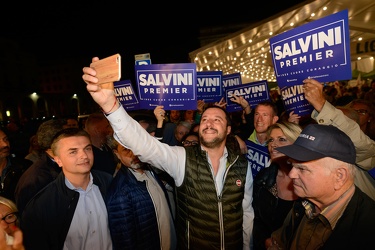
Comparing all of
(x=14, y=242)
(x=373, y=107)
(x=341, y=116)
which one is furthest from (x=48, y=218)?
(x=373, y=107)

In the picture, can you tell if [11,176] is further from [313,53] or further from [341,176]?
[313,53]

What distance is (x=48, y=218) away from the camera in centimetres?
238

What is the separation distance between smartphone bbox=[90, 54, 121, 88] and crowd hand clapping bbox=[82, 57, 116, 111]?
44 millimetres

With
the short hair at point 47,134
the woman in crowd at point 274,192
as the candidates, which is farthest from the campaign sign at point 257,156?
the short hair at point 47,134

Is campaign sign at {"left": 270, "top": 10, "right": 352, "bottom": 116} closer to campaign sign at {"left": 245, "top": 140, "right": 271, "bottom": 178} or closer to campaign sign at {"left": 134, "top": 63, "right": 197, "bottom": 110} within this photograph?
campaign sign at {"left": 245, "top": 140, "right": 271, "bottom": 178}

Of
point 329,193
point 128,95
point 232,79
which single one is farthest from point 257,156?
point 232,79

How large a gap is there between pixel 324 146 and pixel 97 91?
66.3 inches

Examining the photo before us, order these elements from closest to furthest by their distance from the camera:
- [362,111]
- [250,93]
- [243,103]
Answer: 1. [362,111]
2. [243,103]
3. [250,93]

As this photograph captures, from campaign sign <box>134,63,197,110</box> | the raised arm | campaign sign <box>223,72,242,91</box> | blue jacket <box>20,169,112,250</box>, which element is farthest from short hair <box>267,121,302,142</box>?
campaign sign <box>223,72,242,91</box>

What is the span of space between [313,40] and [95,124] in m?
3.59

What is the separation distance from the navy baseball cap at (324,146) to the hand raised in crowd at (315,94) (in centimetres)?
71

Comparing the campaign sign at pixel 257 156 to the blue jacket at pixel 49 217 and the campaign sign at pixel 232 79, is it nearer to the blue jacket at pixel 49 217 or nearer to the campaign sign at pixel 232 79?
the blue jacket at pixel 49 217

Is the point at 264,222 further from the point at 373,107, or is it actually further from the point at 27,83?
the point at 27,83

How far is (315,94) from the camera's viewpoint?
2676mm
